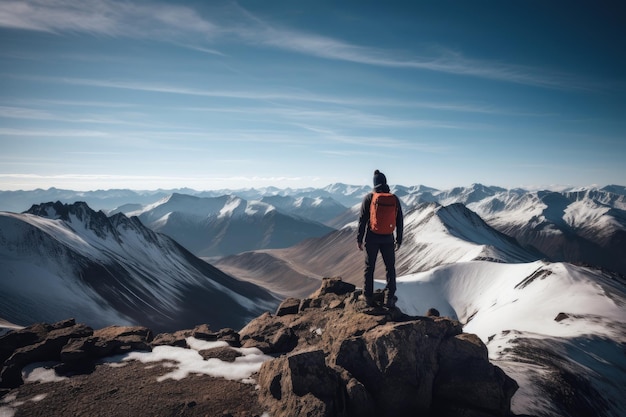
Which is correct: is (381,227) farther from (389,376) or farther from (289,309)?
(289,309)

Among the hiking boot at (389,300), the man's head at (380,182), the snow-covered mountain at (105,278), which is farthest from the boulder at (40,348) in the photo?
the snow-covered mountain at (105,278)

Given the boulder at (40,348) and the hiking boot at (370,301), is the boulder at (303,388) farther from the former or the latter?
the boulder at (40,348)

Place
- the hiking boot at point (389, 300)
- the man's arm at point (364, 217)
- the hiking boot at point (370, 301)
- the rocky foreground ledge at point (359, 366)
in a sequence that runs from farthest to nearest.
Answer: the hiking boot at point (370, 301) → the hiking boot at point (389, 300) → the man's arm at point (364, 217) → the rocky foreground ledge at point (359, 366)

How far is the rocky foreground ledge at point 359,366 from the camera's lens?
36.9 ft

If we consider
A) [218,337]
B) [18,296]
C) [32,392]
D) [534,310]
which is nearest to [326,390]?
[218,337]

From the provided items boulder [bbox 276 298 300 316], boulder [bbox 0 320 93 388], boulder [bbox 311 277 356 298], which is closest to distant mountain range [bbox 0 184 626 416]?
boulder [bbox 311 277 356 298]

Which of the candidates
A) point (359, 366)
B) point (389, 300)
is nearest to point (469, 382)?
point (359, 366)

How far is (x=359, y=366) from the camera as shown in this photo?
494 inches

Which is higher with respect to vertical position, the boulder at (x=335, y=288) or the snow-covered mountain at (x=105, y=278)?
the boulder at (x=335, y=288)

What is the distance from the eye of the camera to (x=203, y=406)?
1170 cm

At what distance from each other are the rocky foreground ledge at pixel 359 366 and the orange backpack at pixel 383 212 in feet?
11.5

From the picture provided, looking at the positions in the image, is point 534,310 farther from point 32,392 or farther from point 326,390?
point 32,392

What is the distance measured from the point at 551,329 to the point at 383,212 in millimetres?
29268

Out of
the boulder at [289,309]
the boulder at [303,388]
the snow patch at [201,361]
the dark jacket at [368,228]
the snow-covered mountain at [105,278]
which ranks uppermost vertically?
the dark jacket at [368,228]
